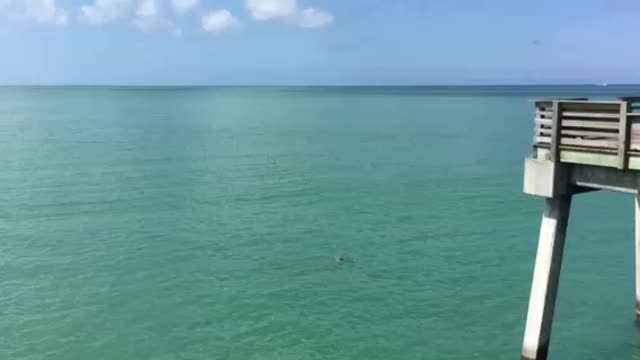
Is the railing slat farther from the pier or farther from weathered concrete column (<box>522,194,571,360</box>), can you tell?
weathered concrete column (<box>522,194,571,360</box>)

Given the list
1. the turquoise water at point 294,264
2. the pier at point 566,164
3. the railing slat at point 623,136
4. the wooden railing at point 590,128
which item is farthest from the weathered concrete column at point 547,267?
the turquoise water at point 294,264

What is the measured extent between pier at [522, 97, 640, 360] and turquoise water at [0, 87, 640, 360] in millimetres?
4276

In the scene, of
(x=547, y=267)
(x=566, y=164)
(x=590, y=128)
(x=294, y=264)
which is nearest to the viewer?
(x=590, y=128)

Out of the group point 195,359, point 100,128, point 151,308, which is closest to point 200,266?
point 151,308

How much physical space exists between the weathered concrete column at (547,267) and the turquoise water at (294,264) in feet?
11.6

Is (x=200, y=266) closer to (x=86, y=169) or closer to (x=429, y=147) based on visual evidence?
(x=86, y=169)

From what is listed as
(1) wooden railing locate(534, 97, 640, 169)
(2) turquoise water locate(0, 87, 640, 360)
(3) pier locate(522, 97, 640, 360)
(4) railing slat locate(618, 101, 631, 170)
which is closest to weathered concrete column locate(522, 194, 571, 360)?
(3) pier locate(522, 97, 640, 360)

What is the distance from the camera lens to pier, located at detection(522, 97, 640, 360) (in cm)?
1245

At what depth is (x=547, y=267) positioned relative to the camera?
1376 centimetres

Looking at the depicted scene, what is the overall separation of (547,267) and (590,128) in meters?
2.79

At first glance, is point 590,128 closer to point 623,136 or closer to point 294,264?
point 623,136

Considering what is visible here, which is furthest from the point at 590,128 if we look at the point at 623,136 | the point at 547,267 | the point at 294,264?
the point at 294,264

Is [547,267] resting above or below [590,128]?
below

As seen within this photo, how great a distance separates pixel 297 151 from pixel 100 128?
4189 cm
